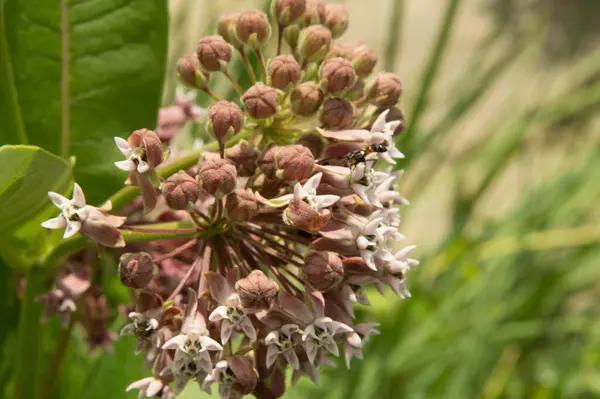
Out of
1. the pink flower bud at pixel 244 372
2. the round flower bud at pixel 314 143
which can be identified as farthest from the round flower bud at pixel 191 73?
the pink flower bud at pixel 244 372

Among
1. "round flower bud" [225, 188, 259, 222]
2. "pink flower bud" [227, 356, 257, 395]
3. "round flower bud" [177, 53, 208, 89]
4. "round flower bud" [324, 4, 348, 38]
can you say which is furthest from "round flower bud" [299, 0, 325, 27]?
"pink flower bud" [227, 356, 257, 395]

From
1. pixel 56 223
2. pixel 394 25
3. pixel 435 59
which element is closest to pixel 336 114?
pixel 56 223

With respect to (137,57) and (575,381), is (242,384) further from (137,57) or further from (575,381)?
(575,381)

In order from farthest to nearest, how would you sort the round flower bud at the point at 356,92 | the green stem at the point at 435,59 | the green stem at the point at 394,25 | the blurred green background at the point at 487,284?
the blurred green background at the point at 487,284 < the green stem at the point at 394,25 < the green stem at the point at 435,59 < the round flower bud at the point at 356,92

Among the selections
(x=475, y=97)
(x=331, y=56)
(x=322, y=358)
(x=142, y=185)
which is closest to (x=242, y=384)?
(x=322, y=358)

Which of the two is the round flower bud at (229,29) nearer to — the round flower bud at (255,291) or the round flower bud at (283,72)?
the round flower bud at (283,72)

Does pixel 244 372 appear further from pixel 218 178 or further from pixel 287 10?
pixel 287 10
